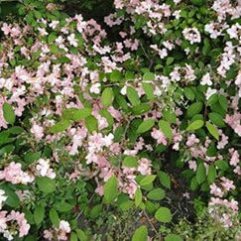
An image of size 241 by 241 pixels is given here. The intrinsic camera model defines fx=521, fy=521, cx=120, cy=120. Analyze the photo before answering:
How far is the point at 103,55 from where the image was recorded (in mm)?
3037

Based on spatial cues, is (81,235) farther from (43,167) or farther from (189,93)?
(189,93)

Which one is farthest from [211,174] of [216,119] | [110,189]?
[110,189]

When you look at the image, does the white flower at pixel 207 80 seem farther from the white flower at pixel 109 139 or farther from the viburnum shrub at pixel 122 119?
the white flower at pixel 109 139

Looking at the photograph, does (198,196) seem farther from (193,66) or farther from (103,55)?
(103,55)

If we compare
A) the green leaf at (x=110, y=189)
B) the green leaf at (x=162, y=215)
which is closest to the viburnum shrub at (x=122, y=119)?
the green leaf at (x=162, y=215)

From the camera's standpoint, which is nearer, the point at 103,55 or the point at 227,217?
the point at 227,217

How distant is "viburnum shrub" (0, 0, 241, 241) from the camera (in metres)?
2.24

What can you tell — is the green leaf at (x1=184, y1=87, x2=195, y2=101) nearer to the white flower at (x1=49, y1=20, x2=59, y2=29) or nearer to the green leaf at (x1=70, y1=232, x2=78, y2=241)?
the white flower at (x1=49, y1=20, x2=59, y2=29)

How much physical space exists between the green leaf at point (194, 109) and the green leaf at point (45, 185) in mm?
865

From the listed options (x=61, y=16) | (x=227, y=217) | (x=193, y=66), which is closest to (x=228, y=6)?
(x=193, y=66)

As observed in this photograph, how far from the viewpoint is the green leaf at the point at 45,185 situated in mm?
2169

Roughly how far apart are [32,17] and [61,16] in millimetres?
204

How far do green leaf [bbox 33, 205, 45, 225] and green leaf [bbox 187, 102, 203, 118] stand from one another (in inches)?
36.2

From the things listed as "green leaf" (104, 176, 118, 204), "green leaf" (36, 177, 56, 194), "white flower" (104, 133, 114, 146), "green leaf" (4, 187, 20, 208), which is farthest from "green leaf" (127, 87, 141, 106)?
"green leaf" (4, 187, 20, 208)
